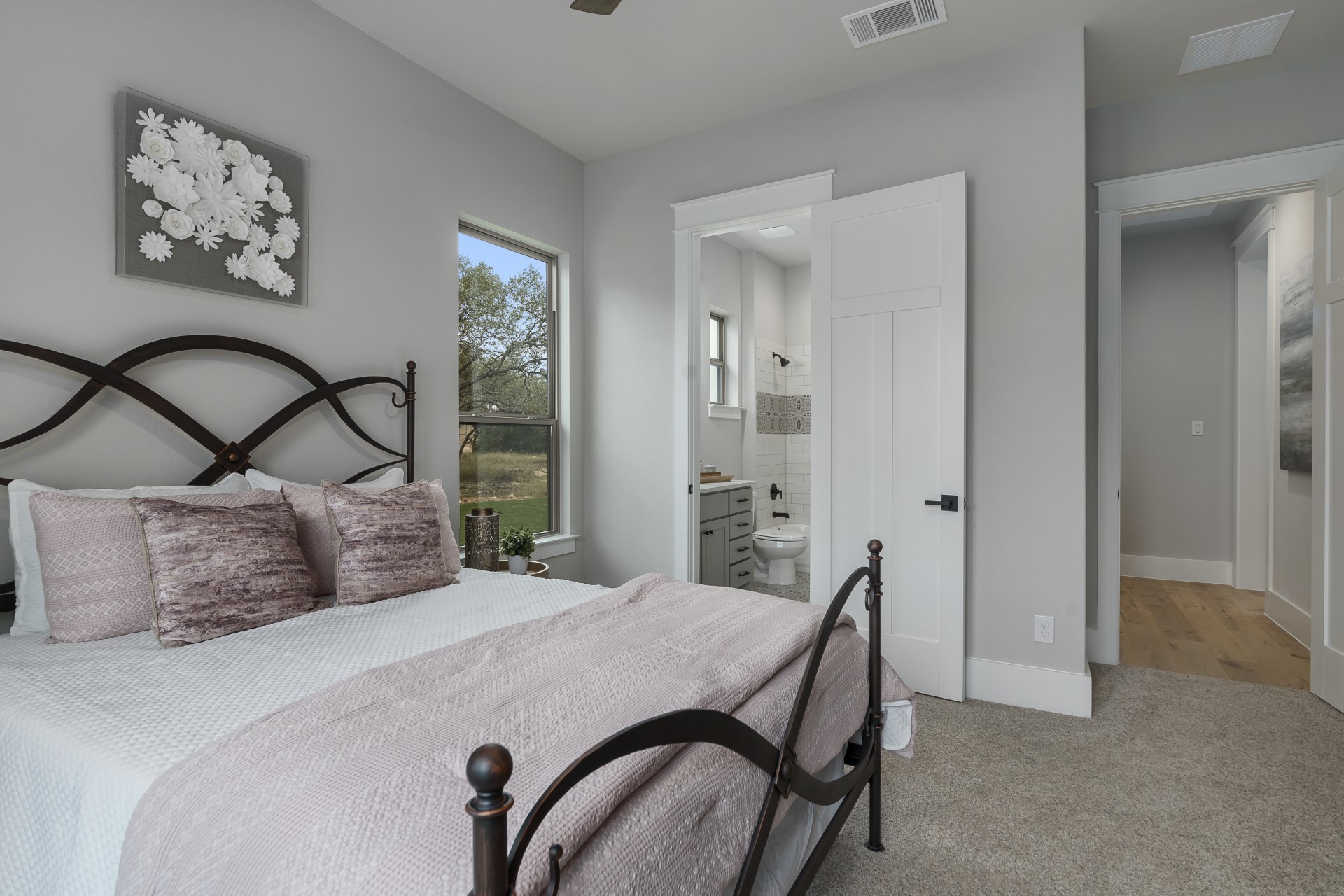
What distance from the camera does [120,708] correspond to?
1.22 m

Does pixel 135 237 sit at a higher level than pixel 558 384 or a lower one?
higher

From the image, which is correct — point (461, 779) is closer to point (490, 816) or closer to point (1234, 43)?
point (490, 816)

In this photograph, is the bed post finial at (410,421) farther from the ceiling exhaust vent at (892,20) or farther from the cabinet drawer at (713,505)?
the ceiling exhaust vent at (892,20)

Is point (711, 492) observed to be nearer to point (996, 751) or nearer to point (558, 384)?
point (558, 384)

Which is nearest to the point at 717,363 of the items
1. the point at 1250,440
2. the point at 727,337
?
the point at 727,337

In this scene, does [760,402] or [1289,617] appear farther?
[760,402]

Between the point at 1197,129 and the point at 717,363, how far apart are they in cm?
329

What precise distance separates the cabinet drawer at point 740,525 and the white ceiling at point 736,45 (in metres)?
2.52

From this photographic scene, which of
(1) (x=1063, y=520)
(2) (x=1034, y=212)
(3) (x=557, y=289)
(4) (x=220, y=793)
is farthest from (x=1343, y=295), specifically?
(4) (x=220, y=793)

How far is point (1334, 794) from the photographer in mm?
2119

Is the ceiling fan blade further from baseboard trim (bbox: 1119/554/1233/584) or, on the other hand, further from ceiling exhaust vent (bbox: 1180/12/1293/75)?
baseboard trim (bbox: 1119/554/1233/584)

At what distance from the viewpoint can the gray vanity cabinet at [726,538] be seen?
13.5 ft

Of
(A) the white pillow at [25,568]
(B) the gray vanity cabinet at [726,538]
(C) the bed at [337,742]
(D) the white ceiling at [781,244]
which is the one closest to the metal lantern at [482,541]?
(C) the bed at [337,742]

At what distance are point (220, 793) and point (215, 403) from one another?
1758 millimetres
